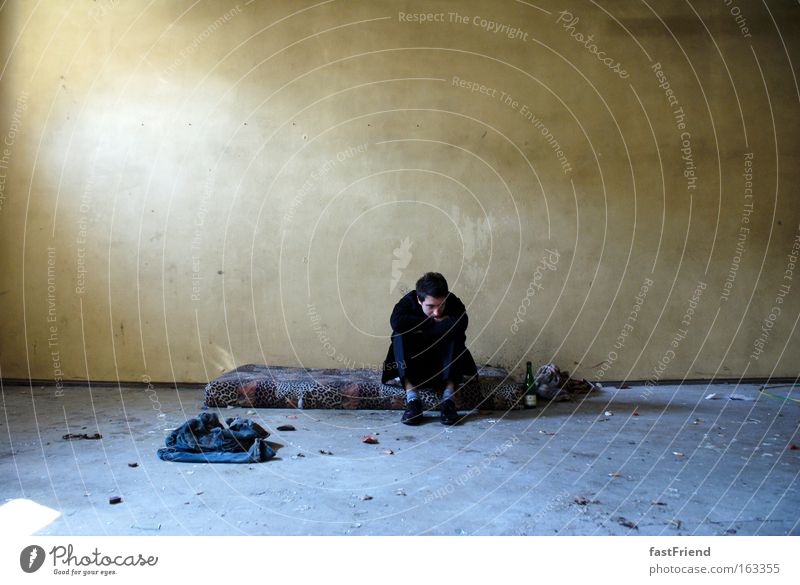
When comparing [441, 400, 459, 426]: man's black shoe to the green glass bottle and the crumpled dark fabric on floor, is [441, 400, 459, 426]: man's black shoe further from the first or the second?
the crumpled dark fabric on floor

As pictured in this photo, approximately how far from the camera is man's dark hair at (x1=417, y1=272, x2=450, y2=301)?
3709 millimetres

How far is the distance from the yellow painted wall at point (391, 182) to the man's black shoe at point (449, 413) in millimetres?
1247

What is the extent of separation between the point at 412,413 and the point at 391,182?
6.47ft

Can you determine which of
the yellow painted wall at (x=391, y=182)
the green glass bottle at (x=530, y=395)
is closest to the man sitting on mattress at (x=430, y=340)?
the green glass bottle at (x=530, y=395)

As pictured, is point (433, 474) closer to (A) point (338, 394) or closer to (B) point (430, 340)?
(B) point (430, 340)

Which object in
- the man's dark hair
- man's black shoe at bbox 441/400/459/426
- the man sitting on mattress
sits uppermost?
the man's dark hair

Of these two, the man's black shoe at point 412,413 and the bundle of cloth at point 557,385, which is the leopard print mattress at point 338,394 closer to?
the man's black shoe at point 412,413

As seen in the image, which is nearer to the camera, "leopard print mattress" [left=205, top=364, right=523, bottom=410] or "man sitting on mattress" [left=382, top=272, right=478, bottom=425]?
"man sitting on mattress" [left=382, top=272, right=478, bottom=425]

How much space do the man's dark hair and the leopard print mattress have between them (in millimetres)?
619

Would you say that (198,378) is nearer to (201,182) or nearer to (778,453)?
(201,182)

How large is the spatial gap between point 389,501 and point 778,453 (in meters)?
1.92

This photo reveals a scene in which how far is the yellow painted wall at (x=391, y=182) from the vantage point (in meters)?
4.77

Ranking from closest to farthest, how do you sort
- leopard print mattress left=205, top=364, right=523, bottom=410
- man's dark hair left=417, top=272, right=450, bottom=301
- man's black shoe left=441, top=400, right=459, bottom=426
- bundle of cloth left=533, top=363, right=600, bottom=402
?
1. man's black shoe left=441, top=400, right=459, bottom=426
2. man's dark hair left=417, top=272, right=450, bottom=301
3. leopard print mattress left=205, top=364, right=523, bottom=410
4. bundle of cloth left=533, top=363, right=600, bottom=402

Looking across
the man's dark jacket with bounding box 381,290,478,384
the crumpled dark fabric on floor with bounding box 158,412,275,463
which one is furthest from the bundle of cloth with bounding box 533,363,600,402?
the crumpled dark fabric on floor with bounding box 158,412,275,463
